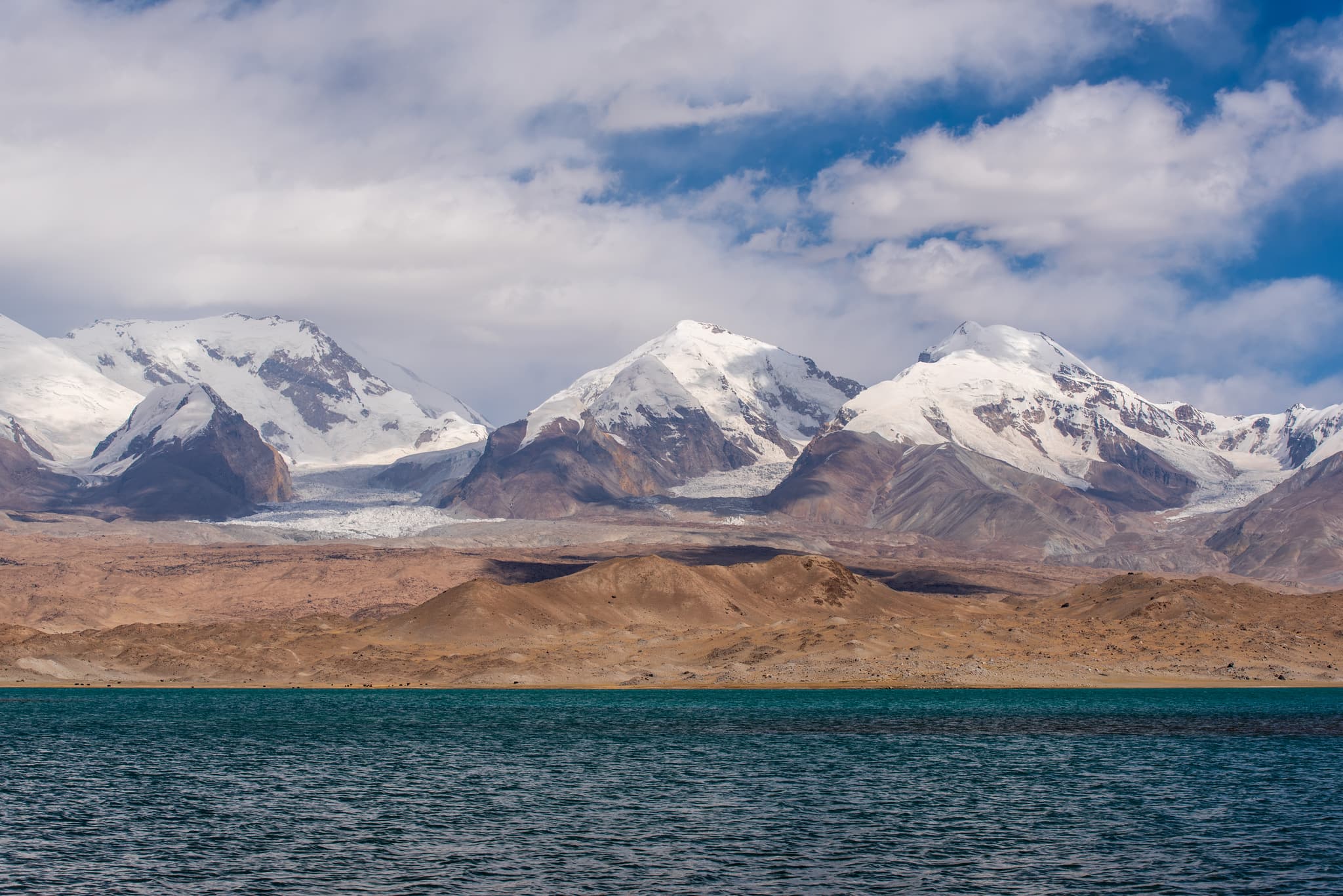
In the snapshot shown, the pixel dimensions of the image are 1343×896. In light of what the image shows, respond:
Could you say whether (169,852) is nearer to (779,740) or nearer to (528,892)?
(528,892)

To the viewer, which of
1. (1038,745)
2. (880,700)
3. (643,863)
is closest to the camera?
(643,863)

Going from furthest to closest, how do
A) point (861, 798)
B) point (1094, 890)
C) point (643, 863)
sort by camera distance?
point (861, 798) < point (643, 863) < point (1094, 890)

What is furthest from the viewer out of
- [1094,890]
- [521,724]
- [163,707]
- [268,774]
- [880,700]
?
[880,700]

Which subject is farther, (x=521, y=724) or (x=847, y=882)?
(x=521, y=724)

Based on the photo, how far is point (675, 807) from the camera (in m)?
84.4

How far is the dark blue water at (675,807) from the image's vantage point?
209 ft

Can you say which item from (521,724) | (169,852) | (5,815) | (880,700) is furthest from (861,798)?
(880,700)

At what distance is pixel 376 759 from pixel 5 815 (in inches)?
1404

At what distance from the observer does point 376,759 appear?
11275cm

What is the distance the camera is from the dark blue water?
63.6 meters

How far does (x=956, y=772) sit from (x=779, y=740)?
27.3 metres

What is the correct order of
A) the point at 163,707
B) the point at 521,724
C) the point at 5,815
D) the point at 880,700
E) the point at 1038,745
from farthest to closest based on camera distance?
the point at 880,700, the point at 163,707, the point at 521,724, the point at 1038,745, the point at 5,815

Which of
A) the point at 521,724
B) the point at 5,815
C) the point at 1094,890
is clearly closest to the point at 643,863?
the point at 1094,890

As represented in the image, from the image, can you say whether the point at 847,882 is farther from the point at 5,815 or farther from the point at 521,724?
the point at 521,724
